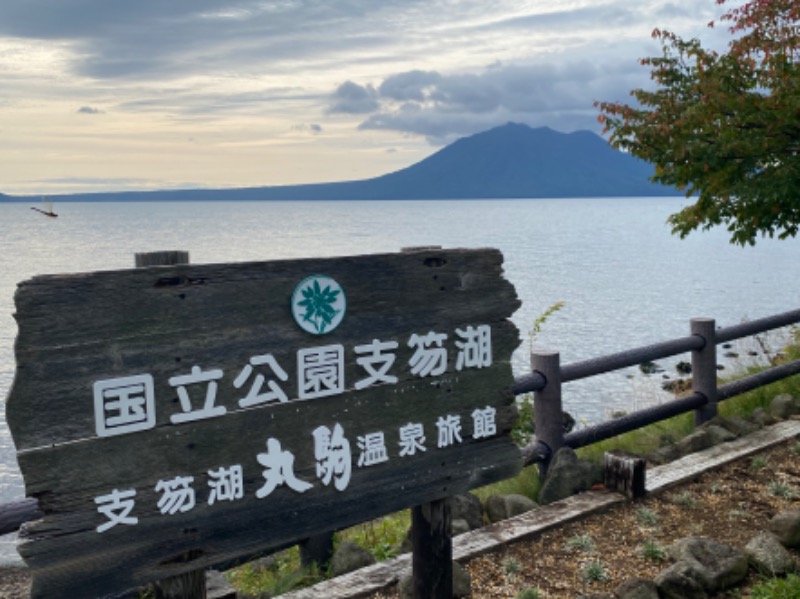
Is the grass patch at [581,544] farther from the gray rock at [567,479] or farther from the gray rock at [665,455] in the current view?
the gray rock at [665,455]

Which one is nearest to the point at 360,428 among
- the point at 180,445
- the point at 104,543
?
the point at 180,445

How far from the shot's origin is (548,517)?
245 inches

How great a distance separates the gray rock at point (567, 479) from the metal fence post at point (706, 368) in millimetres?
3112

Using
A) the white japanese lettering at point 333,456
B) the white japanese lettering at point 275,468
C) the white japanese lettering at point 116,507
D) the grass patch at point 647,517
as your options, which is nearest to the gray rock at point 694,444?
the grass patch at point 647,517

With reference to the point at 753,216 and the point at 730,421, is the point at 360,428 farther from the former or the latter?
the point at 753,216

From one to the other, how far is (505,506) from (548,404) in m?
1.26

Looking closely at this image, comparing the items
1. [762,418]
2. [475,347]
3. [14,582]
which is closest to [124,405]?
[475,347]

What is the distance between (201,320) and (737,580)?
3.92m

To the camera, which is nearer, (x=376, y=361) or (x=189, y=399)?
(x=189, y=399)

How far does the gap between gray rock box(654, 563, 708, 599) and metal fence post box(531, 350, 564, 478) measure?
2543 millimetres

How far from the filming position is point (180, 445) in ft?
10.6

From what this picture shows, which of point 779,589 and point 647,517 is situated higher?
point 779,589

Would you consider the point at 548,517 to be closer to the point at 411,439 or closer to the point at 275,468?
the point at 411,439

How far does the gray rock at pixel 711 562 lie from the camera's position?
5047mm
